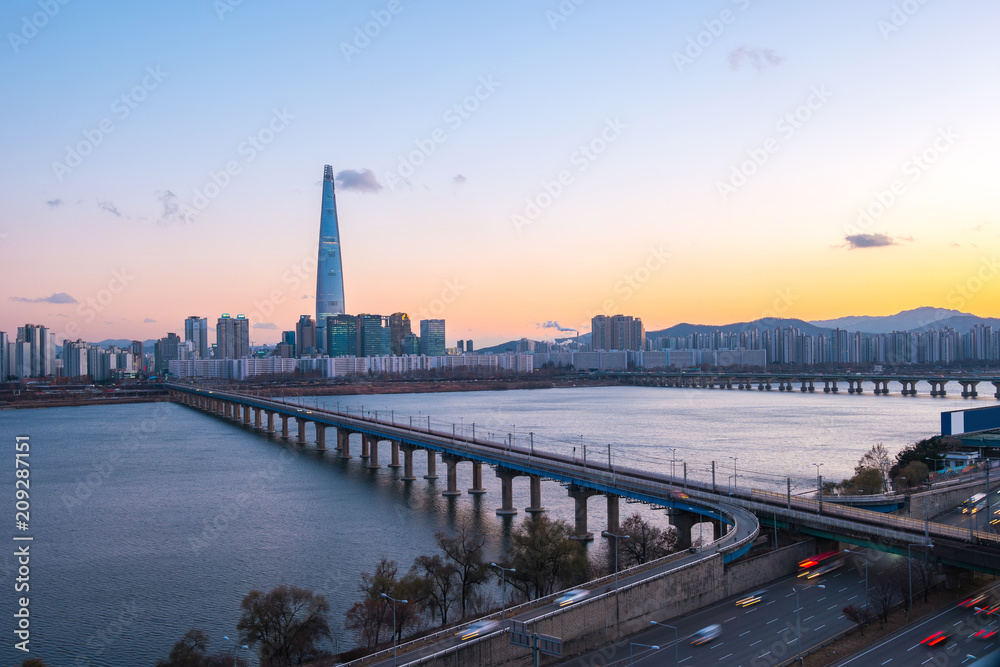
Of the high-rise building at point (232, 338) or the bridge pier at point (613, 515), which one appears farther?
the high-rise building at point (232, 338)

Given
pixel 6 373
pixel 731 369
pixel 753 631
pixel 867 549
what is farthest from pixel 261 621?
pixel 731 369

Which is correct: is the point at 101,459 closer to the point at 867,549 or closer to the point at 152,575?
the point at 152,575

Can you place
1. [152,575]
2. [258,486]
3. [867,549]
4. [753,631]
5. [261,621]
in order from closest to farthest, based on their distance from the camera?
[753,631] → [261,621] → [867,549] → [152,575] → [258,486]

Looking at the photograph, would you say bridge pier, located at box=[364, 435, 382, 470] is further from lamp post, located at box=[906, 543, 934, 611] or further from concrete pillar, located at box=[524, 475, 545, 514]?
lamp post, located at box=[906, 543, 934, 611]

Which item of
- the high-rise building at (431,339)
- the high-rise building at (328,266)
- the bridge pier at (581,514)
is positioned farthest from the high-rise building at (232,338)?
the bridge pier at (581,514)

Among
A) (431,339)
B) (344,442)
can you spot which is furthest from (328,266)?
(344,442)

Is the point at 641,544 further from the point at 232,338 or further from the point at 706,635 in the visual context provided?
the point at 232,338

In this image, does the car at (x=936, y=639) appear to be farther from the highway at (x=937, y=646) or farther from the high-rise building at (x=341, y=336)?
the high-rise building at (x=341, y=336)

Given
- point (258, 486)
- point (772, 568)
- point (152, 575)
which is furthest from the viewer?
point (258, 486)
